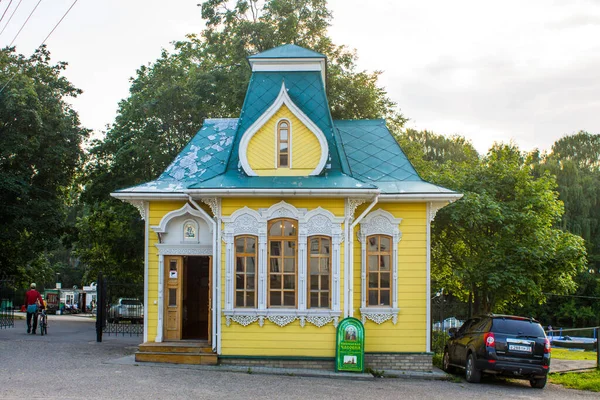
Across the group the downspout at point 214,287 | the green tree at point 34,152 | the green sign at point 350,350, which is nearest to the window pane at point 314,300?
the green sign at point 350,350

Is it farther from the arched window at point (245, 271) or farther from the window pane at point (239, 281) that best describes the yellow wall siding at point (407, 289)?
the window pane at point (239, 281)

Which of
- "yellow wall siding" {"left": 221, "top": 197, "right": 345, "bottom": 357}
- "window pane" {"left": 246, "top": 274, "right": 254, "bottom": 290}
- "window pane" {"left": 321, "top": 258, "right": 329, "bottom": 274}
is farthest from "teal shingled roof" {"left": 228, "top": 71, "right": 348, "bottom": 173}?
"yellow wall siding" {"left": 221, "top": 197, "right": 345, "bottom": 357}

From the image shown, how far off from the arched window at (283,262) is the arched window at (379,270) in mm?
1952

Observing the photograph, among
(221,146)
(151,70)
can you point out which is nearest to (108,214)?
(151,70)

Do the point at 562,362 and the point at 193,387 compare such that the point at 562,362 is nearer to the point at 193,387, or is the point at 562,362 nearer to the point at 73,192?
the point at 193,387

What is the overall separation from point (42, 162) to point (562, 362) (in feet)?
76.7

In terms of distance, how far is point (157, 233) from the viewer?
1705cm

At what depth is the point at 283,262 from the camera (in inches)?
635

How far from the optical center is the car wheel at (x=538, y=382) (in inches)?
580

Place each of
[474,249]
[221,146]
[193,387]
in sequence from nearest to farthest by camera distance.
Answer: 1. [193,387]
2. [221,146]
3. [474,249]

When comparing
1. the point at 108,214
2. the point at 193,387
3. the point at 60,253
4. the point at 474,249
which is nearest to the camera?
the point at 193,387

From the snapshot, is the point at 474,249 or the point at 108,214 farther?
the point at 108,214

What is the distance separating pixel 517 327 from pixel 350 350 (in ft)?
12.0

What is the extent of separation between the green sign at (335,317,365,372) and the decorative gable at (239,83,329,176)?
12.6 feet
